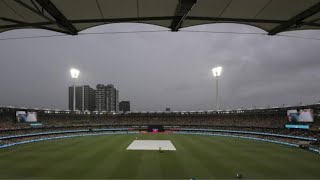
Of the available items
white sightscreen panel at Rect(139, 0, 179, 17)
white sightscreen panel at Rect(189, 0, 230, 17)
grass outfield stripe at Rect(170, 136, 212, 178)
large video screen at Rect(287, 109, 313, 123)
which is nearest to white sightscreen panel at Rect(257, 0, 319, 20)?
white sightscreen panel at Rect(189, 0, 230, 17)

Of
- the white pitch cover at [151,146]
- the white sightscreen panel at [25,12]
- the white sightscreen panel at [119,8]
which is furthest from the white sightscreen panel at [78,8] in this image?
the white pitch cover at [151,146]

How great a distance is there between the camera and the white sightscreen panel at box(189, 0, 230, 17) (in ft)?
22.2

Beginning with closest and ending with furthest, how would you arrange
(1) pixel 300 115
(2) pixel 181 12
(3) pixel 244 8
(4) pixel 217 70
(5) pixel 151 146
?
(2) pixel 181 12 → (3) pixel 244 8 → (5) pixel 151 146 → (1) pixel 300 115 → (4) pixel 217 70

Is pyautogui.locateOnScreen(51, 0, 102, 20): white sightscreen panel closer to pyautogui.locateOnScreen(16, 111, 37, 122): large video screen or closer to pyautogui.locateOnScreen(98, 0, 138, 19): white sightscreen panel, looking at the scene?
pyautogui.locateOnScreen(98, 0, 138, 19): white sightscreen panel

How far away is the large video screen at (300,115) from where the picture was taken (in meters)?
53.9

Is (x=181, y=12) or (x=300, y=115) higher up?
(x=181, y=12)

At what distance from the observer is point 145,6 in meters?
6.99

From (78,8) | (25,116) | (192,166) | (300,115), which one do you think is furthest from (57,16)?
(25,116)

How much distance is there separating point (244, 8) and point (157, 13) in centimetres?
219

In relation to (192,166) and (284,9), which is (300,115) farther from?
(284,9)

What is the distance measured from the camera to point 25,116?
6594cm

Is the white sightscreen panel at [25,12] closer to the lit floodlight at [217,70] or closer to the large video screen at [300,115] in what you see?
the large video screen at [300,115]

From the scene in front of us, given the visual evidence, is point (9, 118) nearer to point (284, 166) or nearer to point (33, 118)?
point (33, 118)

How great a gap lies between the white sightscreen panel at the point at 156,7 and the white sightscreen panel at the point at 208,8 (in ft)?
1.83
